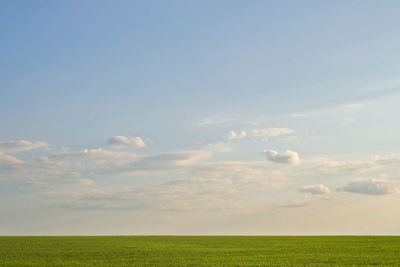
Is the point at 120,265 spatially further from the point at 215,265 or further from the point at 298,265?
the point at 298,265

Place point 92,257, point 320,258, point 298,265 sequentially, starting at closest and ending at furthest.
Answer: point 298,265 → point 320,258 → point 92,257

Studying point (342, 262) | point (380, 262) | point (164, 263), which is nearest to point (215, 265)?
point (164, 263)

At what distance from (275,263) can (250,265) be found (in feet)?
7.86

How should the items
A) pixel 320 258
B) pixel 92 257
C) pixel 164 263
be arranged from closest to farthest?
1. pixel 164 263
2. pixel 320 258
3. pixel 92 257

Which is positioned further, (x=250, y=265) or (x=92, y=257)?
(x=92, y=257)

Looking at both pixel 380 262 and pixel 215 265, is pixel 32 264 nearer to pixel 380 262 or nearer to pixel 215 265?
pixel 215 265

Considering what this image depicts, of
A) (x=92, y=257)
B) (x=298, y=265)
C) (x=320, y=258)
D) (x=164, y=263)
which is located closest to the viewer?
(x=298, y=265)

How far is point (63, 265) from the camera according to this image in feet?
107

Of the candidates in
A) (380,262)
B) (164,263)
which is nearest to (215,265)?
(164,263)

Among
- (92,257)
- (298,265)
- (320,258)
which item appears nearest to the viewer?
(298,265)

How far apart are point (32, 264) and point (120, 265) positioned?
268 inches

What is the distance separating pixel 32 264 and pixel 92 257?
6.70 m

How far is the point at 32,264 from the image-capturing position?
108 ft

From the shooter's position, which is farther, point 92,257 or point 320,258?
point 92,257
